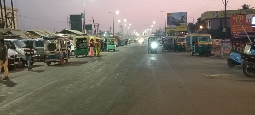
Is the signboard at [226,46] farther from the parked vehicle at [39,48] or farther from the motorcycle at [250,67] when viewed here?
the parked vehicle at [39,48]

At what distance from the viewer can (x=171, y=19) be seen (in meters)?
79.9

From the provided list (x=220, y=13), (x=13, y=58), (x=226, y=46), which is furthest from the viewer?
(x=220, y=13)

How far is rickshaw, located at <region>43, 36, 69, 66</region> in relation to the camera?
20.0 m

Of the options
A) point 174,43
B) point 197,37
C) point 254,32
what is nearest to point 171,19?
point 174,43

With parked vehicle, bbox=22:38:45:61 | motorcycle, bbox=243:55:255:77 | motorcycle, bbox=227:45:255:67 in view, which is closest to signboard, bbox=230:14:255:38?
motorcycle, bbox=227:45:255:67

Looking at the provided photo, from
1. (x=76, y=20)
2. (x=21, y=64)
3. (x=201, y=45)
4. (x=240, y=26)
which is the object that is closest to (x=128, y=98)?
(x=21, y=64)

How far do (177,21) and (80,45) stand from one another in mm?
52616

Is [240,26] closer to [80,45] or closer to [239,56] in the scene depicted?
[239,56]

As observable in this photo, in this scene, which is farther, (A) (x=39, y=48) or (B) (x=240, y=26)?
(B) (x=240, y=26)

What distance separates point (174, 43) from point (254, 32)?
16.9 meters

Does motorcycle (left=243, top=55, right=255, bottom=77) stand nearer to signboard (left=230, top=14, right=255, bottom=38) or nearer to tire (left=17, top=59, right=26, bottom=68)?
signboard (left=230, top=14, right=255, bottom=38)

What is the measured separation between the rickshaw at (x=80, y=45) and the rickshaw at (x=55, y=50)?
7857 millimetres

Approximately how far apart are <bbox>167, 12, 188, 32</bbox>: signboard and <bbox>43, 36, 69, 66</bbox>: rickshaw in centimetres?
6046

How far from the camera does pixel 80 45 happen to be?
3067 cm
